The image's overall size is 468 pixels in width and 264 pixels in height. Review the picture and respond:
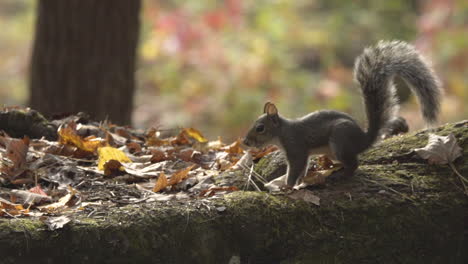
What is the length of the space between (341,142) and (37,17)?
11.2 ft

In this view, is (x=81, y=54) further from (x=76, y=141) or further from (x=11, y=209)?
(x=11, y=209)

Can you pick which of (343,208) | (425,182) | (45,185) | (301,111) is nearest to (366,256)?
(343,208)

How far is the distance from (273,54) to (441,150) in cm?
717

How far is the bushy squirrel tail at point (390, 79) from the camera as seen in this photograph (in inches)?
133

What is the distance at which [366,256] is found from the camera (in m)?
2.75

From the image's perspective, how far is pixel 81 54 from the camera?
18.2 feet

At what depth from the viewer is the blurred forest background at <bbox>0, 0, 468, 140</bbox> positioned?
980cm

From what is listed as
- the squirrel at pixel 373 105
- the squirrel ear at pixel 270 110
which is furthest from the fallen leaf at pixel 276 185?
the squirrel ear at pixel 270 110

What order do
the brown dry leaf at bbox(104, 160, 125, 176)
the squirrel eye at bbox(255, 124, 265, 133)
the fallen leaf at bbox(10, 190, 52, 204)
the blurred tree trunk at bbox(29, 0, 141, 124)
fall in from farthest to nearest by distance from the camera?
the blurred tree trunk at bbox(29, 0, 141, 124) < the squirrel eye at bbox(255, 124, 265, 133) < the brown dry leaf at bbox(104, 160, 125, 176) < the fallen leaf at bbox(10, 190, 52, 204)

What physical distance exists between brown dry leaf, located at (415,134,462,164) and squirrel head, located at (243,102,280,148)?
754 mm

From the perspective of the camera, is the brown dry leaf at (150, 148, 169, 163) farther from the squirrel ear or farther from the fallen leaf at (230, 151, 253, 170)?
the squirrel ear

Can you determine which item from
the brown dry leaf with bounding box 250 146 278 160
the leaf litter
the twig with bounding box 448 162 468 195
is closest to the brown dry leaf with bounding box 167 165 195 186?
the leaf litter

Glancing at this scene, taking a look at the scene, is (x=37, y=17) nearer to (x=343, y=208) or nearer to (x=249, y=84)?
(x=343, y=208)

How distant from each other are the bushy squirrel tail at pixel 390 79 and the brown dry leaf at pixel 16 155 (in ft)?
5.44
